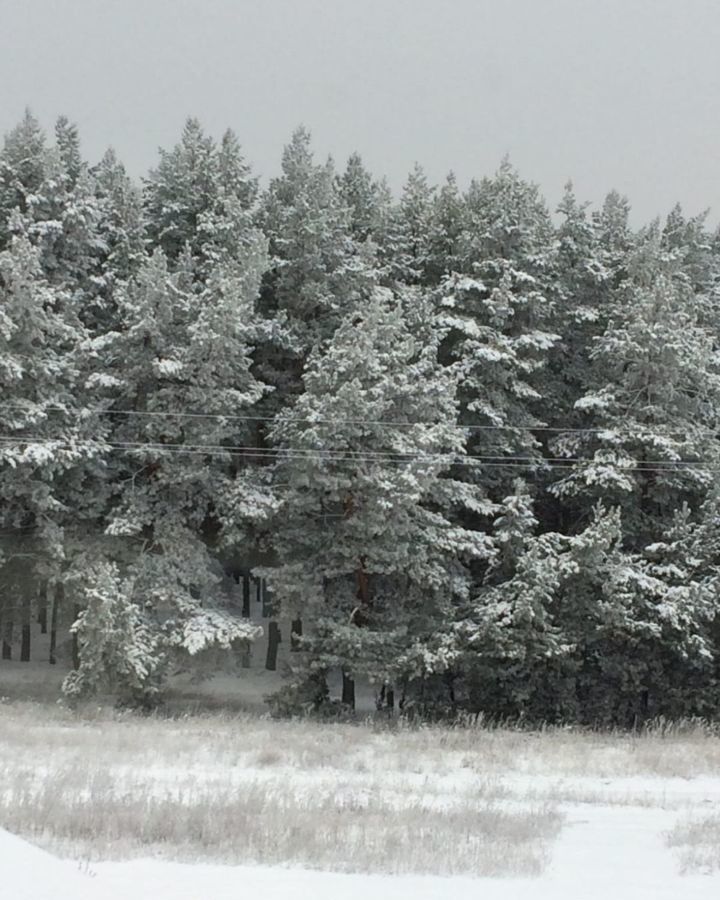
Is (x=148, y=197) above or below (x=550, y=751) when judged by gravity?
above

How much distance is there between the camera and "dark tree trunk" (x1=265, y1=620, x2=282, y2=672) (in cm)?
3359

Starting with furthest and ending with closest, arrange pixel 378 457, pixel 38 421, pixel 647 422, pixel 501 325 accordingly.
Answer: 1. pixel 501 325
2. pixel 647 422
3. pixel 378 457
4. pixel 38 421

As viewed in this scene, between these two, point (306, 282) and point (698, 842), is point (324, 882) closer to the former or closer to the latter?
point (698, 842)

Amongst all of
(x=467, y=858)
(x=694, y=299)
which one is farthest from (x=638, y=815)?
(x=694, y=299)

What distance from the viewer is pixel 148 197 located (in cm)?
3450

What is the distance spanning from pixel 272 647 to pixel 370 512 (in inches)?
464

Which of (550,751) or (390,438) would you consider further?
(390,438)

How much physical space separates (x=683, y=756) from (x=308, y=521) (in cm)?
1180

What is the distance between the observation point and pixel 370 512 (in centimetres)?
2416

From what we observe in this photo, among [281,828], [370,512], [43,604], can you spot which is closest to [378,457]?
[370,512]

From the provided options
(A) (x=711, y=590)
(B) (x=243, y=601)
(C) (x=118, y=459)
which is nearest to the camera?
(A) (x=711, y=590)

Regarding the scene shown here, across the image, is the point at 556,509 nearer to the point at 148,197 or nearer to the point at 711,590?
the point at 711,590

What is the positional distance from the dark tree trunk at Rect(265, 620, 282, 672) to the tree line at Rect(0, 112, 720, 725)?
12.9ft

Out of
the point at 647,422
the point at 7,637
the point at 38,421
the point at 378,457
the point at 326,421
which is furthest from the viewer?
the point at 7,637
